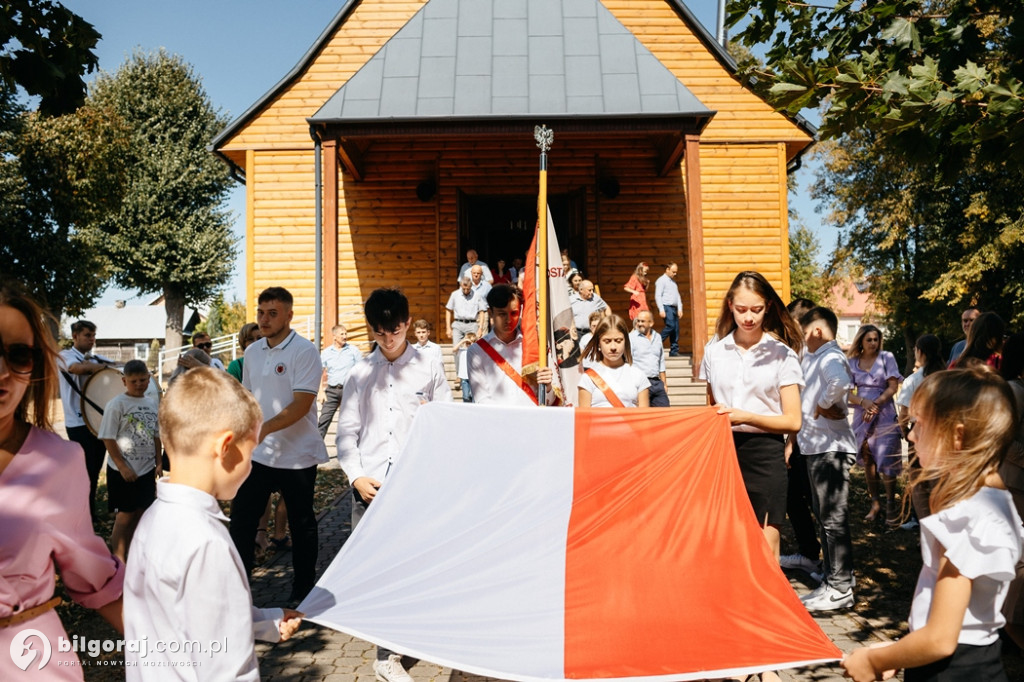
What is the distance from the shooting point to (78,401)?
8.45m

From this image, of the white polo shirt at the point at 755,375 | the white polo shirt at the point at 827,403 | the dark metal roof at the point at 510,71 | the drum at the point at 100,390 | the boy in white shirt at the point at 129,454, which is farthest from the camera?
the dark metal roof at the point at 510,71

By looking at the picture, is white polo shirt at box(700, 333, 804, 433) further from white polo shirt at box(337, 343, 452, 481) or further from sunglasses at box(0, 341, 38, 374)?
sunglasses at box(0, 341, 38, 374)

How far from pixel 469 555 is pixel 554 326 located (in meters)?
2.57

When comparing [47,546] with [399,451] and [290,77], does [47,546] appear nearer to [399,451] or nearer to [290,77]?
[399,451]

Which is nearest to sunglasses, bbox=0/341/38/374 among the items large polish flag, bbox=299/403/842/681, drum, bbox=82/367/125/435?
large polish flag, bbox=299/403/842/681

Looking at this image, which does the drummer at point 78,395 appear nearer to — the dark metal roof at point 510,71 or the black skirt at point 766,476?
the dark metal roof at point 510,71

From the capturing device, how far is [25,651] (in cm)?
202

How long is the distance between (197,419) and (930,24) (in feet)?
16.1

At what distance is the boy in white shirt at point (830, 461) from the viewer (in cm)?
558

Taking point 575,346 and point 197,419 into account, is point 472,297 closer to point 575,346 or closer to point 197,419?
point 575,346

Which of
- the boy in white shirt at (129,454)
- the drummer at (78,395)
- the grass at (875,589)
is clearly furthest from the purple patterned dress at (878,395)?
the drummer at (78,395)

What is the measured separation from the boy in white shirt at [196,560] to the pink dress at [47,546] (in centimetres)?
16

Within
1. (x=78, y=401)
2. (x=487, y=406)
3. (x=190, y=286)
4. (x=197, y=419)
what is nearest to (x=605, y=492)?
(x=487, y=406)

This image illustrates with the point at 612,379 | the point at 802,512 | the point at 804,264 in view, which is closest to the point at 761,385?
the point at 612,379
